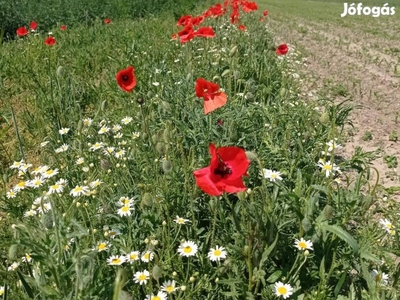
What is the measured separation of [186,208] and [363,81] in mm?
4871

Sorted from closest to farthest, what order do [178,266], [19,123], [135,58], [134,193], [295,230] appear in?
[178,266], [295,230], [134,193], [19,123], [135,58]

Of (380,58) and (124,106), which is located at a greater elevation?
(124,106)

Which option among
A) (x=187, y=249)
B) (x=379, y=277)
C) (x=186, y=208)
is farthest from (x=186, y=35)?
(x=379, y=277)

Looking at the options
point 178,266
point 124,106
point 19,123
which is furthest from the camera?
point 19,123

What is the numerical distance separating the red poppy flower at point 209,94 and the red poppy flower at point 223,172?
25.7 inches

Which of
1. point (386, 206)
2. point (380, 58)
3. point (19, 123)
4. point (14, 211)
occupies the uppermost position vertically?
point (14, 211)

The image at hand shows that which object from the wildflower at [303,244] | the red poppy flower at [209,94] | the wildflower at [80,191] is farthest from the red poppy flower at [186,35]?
the wildflower at [303,244]

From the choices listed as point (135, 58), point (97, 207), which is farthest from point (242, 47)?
point (97, 207)

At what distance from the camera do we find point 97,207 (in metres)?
2.22

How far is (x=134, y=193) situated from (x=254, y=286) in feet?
2.93

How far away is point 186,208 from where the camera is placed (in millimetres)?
2273

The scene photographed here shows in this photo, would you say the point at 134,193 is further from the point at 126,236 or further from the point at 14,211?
the point at 14,211

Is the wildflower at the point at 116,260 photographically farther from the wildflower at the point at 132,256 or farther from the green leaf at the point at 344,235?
the green leaf at the point at 344,235

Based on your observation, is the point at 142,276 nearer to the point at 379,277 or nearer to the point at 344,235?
the point at 344,235
